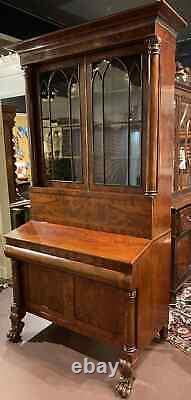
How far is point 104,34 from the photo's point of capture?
1835mm

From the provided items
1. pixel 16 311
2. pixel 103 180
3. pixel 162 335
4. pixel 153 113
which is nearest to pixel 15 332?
pixel 16 311

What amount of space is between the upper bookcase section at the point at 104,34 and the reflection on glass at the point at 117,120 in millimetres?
129

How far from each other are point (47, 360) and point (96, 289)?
2.35ft

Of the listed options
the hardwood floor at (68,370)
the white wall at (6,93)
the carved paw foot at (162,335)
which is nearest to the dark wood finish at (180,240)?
the carved paw foot at (162,335)

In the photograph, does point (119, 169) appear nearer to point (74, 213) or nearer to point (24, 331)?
point (74, 213)

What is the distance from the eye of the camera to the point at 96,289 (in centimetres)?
194

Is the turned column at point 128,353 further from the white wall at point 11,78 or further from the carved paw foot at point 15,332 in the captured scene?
the white wall at point 11,78

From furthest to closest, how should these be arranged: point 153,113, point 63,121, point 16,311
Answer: point 16,311 → point 63,121 → point 153,113

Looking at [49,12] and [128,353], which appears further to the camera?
[49,12]

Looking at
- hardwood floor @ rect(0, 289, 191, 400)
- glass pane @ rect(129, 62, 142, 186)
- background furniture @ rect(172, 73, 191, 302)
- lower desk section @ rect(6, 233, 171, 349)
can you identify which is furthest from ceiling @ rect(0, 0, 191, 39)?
hardwood floor @ rect(0, 289, 191, 400)

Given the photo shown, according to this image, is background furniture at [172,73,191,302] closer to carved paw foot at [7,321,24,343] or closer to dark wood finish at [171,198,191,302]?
dark wood finish at [171,198,191,302]

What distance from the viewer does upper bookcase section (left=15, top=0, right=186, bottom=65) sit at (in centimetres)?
167

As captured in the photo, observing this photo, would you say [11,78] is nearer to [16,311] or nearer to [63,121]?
[63,121]

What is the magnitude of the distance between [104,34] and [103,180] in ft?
2.98
